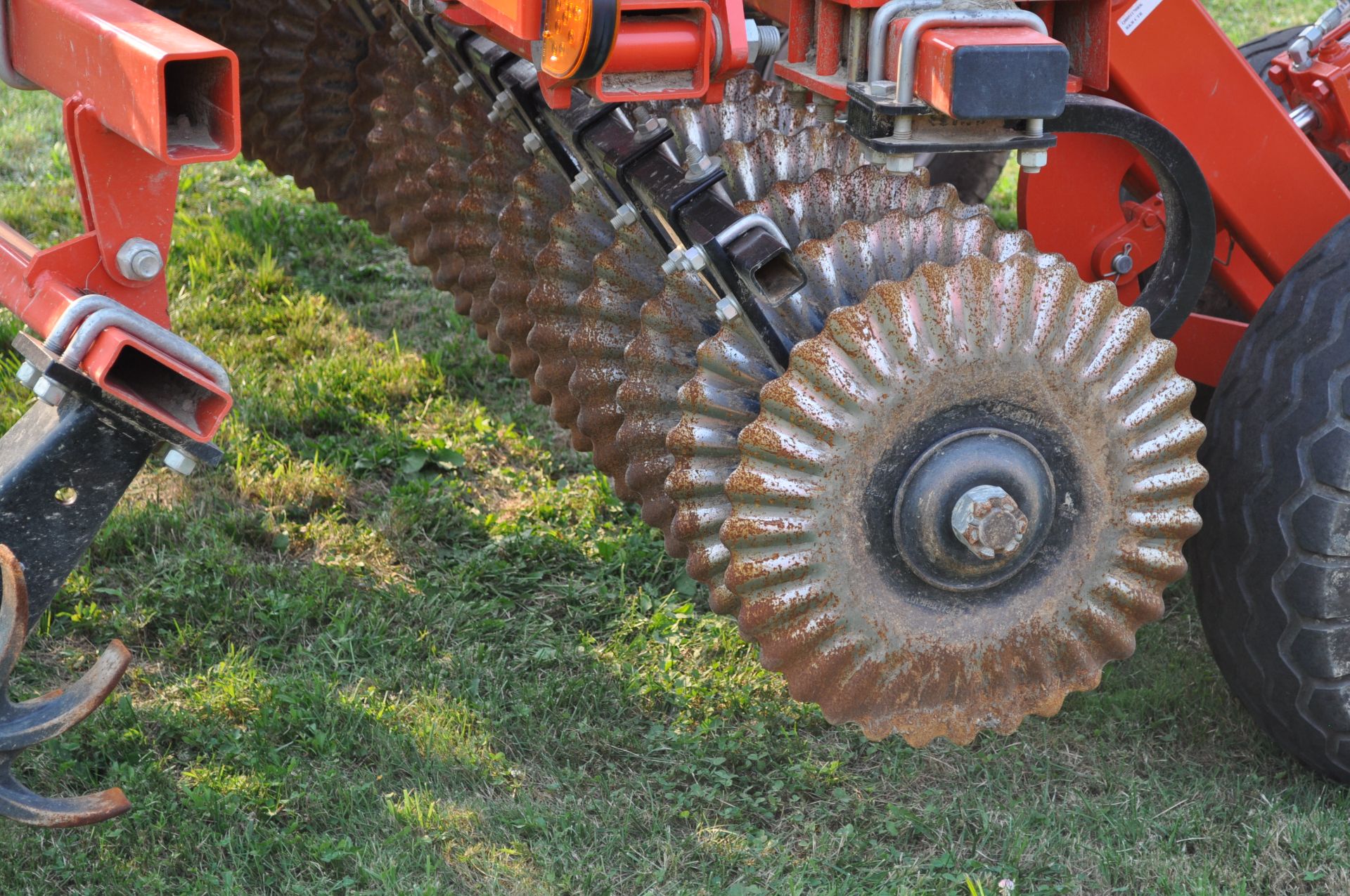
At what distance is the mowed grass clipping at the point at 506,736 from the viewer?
233 cm

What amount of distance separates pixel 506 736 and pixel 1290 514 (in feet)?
4.85

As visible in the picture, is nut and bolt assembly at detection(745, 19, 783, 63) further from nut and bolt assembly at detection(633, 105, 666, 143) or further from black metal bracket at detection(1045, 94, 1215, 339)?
black metal bracket at detection(1045, 94, 1215, 339)

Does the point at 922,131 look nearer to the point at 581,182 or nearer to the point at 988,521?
the point at 988,521

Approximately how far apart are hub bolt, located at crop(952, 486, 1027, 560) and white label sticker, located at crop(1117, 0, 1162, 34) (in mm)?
951

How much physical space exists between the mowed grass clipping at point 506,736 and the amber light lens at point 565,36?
1313mm

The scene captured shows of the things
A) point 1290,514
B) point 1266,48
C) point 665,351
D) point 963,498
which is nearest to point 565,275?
point 665,351

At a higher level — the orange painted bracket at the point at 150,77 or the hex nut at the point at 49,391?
the orange painted bracket at the point at 150,77

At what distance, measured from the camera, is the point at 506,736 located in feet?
8.73

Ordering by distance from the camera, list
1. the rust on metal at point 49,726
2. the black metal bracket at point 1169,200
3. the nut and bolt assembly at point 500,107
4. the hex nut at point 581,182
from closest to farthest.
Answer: the rust on metal at point 49,726
the black metal bracket at point 1169,200
the hex nut at point 581,182
the nut and bolt assembly at point 500,107

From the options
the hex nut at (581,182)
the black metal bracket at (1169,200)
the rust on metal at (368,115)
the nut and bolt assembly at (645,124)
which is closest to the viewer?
the black metal bracket at (1169,200)

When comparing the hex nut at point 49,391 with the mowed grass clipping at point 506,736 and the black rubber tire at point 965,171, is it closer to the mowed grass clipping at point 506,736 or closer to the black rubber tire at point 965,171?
the mowed grass clipping at point 506,736

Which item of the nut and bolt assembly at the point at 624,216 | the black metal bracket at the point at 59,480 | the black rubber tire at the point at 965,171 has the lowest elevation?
the black rubber tire at the point at 965,171

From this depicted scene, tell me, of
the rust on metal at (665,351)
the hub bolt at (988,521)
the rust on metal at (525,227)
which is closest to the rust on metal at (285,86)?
the rust on metal at (525,227)

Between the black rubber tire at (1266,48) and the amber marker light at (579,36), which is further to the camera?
the black rubber tire at (1266,48)
